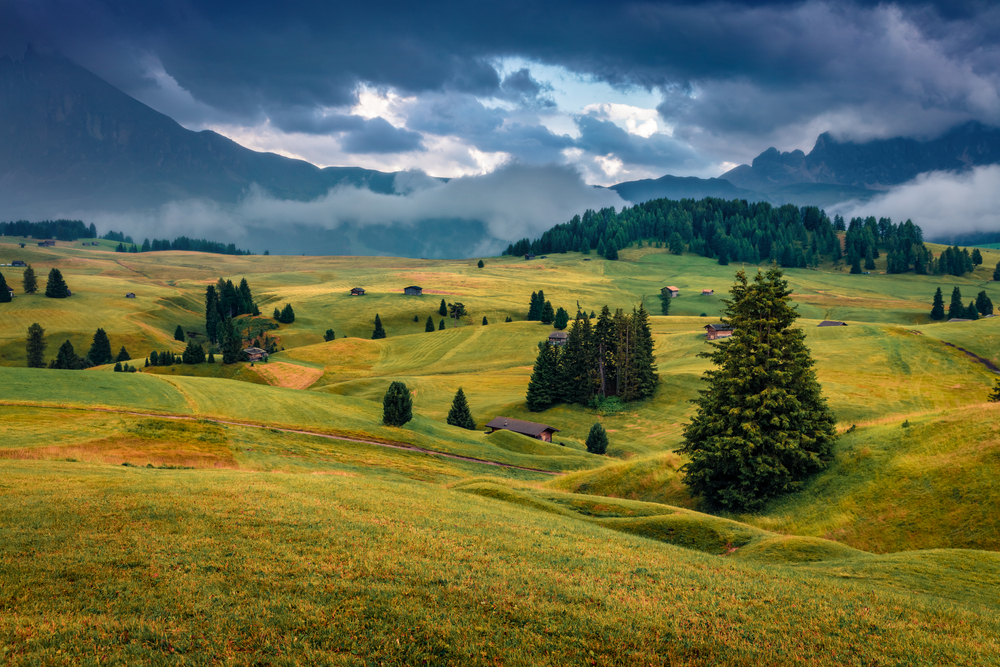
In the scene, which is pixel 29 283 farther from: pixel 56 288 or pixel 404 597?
pixel 404 597

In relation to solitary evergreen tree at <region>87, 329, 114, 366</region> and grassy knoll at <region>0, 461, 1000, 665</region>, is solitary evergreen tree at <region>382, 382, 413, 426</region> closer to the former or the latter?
grassy knoll at <region>0, 461, 1000, 665</region>

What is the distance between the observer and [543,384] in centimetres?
9131

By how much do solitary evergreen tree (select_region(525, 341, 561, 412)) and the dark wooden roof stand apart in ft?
50.7

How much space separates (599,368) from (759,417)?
204ft

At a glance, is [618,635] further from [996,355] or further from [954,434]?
[996,355]

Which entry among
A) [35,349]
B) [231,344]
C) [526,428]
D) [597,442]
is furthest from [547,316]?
[35,349]

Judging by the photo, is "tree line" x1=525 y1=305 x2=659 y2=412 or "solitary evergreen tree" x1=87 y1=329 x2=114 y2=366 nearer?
"tree line" x1=525 y1=305 x2=659 y2=412

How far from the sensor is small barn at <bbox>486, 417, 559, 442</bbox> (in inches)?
2805

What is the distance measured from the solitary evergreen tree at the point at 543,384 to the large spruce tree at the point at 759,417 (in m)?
54.7

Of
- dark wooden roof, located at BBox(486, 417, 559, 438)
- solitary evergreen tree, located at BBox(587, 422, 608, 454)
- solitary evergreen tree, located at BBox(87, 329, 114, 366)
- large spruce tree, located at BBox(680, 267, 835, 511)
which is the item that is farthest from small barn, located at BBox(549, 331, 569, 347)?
solitary evergreen tree, located at BBox(87, 329, 114, 366)

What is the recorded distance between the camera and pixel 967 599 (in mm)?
13883

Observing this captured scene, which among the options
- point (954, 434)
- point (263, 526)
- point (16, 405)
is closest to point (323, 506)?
point (263, 526)

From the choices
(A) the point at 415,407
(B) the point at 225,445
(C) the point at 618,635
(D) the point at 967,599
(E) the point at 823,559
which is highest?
(C) the point at 618,635

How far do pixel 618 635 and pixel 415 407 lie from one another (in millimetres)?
82396
